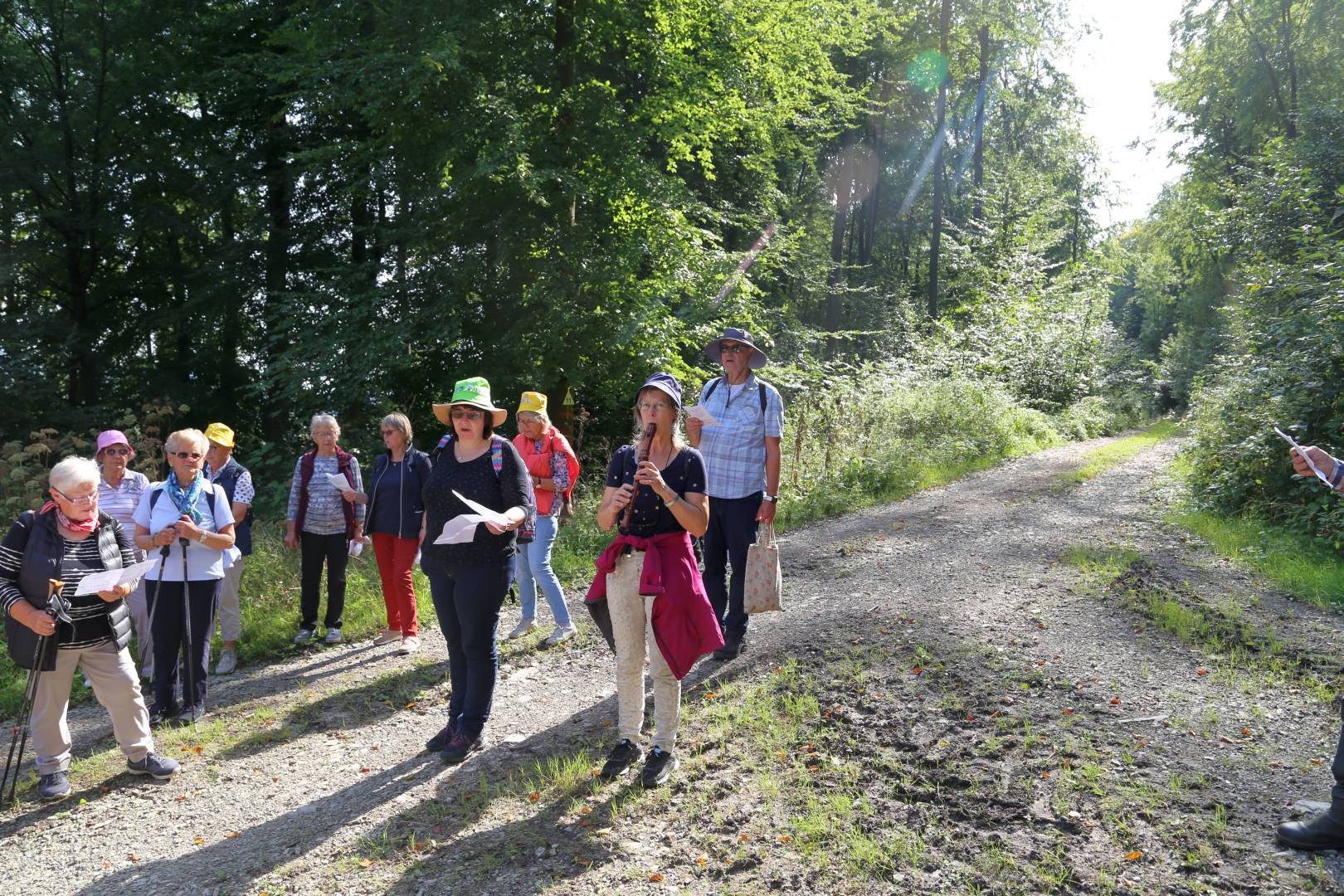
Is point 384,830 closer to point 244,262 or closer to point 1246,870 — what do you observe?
point 1246,870

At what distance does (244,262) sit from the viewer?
18.3 meters

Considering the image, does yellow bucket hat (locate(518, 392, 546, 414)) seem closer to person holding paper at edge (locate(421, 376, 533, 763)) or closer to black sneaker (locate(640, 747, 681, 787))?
person holding paper at edge (locate(421, 376, 533, 763))

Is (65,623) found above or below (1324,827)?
above

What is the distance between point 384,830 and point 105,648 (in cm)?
211

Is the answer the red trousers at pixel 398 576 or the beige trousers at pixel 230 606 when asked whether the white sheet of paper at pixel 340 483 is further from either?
the beige trousers at pixel 230 606

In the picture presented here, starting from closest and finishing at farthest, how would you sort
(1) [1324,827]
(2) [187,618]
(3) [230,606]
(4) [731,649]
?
(1) [1324,827] < (2) [187,618] < (4) [731,649] < (3) [230,606]

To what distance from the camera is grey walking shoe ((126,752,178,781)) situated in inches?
202

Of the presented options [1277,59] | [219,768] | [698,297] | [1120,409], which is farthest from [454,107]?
[1120,409]

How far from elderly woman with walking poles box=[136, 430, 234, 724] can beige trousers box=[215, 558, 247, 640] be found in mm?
1187

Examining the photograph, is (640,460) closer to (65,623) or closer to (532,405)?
(532,405)

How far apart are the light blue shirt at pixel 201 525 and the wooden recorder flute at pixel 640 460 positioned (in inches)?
129

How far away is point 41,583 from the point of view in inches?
191

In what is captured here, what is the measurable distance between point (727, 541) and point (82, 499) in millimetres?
3920

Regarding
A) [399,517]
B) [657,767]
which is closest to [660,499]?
[657,767]
